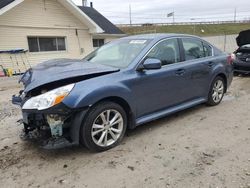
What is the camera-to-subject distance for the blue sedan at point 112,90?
3.39 m

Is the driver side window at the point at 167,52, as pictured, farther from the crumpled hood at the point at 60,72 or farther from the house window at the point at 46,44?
the house window at the point at 46,44

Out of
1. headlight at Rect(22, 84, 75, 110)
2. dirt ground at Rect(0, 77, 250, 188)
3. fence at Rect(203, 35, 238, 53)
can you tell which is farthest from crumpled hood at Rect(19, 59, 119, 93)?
fence at Rect(203, 35, 238, 53)

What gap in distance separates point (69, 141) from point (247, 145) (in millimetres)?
2573

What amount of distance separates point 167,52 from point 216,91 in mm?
1892

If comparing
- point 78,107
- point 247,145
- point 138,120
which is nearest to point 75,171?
point 78,107

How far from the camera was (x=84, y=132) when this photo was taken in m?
3.48

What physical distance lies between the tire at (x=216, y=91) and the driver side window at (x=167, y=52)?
1.38 metres

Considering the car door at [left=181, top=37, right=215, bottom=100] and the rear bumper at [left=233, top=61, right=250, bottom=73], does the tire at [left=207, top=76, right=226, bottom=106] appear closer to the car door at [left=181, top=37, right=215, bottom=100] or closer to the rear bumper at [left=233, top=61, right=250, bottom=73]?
the car door at [left=181, top=37, right=215, bottom=100]

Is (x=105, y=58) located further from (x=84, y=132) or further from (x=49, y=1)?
(x=49, y=1)

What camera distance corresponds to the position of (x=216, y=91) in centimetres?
589

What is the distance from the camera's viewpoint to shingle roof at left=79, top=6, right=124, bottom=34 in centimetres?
1861

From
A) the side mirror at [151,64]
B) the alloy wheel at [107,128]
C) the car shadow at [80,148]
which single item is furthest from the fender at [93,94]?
the car shadow at [80,148]

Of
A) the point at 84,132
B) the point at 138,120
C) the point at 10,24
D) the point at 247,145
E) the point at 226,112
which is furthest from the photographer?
the point at 10,24

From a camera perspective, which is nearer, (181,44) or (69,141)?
(69,141)
